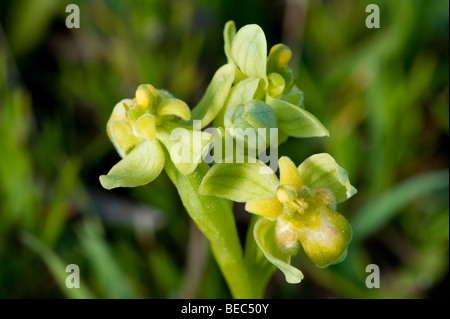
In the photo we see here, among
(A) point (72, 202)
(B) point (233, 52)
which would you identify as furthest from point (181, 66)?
(B) point (233, 52)

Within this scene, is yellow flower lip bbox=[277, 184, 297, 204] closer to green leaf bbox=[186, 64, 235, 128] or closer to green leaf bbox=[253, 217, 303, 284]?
green leaf bbox=[253, 217, 303, 284]

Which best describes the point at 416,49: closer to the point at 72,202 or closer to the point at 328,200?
the point at 328,200

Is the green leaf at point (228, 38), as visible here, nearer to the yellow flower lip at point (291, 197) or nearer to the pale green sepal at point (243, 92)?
Answer: the pale green sepal at point (243, 92)

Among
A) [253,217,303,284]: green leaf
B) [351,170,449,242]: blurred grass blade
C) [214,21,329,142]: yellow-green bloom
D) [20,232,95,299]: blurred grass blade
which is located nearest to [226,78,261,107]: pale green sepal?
[214,21,329,142]: yellow-green bloom

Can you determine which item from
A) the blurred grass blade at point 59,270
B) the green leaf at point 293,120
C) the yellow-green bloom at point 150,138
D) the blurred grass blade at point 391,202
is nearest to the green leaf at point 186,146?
the yellow-green bloom at point 150,138

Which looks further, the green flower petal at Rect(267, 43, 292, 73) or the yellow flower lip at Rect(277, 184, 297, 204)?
the green flower petal at Rect(267, 43, 292, 73)

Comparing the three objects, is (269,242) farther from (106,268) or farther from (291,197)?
(106,268)
